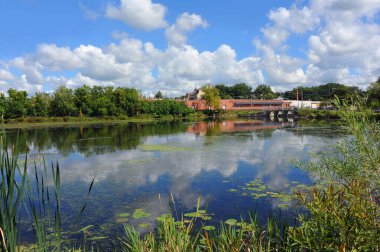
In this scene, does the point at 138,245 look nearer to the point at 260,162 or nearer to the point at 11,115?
the point at 260,162

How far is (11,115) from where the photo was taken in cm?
5638

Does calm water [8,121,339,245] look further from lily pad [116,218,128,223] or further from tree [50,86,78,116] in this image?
tree [50,86,78,116]

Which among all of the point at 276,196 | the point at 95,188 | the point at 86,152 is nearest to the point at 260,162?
the point at 276,196

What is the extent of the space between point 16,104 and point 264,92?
9283cm

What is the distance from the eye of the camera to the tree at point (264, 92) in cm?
12031

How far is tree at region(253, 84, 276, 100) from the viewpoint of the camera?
12031cm

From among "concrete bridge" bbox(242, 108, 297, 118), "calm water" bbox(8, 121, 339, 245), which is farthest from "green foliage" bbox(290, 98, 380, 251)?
"concrete bridge" bbox(242, 108, 297, 118)

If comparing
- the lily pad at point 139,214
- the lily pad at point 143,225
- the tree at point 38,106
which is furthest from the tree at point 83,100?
the lily pad at point 143,225

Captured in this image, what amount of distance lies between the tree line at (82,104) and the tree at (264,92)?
55.9 meters

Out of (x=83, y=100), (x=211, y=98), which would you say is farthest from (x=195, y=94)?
(x=83, y=100)

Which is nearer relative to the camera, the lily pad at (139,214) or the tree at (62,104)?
the lily pad at (139,214)

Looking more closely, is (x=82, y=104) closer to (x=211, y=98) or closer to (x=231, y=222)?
(x=211, y=98)

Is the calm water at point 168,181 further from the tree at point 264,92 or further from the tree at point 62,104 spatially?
the tree at point 264,92

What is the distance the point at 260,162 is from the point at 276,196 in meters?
5.94
